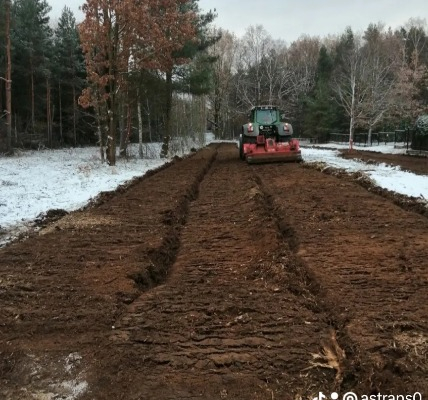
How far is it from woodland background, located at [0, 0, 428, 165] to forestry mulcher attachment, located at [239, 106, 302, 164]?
5.24 m

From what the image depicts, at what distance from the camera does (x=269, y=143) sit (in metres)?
20.3

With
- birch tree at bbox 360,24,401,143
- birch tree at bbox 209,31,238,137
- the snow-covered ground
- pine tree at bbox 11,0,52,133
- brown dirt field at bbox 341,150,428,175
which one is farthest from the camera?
birch tree at bbox 209,31,238,137

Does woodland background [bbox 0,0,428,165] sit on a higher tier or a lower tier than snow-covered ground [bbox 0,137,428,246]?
higher

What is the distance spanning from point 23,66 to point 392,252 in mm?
37663

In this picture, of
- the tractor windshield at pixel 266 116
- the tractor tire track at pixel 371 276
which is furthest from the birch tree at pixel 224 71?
the tractor tire track at pixel 371 276

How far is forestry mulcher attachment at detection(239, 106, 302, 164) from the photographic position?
795 inches

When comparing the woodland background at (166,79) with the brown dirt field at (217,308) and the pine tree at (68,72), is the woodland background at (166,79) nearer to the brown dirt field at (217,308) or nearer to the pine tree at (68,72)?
the pine tree at (68,72)

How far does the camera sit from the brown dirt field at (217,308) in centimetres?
326

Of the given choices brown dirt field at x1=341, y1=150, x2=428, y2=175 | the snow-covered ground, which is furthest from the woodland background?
brown dirt field at x1=341, y1=150, x2=428, y2=175

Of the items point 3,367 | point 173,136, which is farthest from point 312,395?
point 173,136

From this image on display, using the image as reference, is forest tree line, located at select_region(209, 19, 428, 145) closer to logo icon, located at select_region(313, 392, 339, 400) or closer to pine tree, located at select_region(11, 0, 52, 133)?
pine tree, located at select_region(11, 0, 52, 133)

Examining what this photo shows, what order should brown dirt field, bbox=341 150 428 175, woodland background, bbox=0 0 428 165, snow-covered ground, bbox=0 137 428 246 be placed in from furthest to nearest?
woodland background, bbox=0 0 428 165
brown dirt field, bbox=341 150 428 175
snow-covered ground, bbox=0 137 428 246

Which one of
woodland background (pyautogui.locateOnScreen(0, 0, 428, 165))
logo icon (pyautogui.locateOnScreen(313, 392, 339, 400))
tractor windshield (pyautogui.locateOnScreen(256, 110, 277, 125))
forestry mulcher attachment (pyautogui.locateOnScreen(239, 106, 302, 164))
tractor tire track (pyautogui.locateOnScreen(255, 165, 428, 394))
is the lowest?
logo icon (pyautogui.locateOnScreen(313, 392, 339, 400))

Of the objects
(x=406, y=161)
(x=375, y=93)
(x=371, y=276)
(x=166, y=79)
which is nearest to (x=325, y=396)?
(x=371, y=276)
